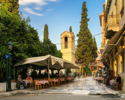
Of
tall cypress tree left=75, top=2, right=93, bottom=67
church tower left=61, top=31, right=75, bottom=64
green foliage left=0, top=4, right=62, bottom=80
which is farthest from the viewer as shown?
church tower left=61, top=31, right=75, bottom=64

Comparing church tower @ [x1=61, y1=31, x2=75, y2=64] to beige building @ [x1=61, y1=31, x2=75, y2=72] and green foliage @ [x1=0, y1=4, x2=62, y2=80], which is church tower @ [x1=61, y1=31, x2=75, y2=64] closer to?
beige building @ [x1=61, y1=31, x2=75, y2=72]

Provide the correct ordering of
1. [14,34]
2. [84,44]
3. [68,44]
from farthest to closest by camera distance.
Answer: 1. [68,44]
2. [84,44]
3. [14,34]

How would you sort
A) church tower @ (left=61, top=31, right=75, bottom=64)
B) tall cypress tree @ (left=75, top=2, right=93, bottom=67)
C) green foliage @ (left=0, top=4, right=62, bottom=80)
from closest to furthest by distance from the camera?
green foliage @ (left=0, top=4, right=62, bottom=80) → tall cypress tree @ (left=75, top=2, right=93, bottom=67) → church tower @ (left=61, top=31, right=75, bottom=64)

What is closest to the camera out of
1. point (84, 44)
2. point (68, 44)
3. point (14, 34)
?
point (14, 34)

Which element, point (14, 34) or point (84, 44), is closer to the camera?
point (14, 34)

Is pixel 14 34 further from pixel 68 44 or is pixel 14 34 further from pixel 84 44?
pixel 68 44

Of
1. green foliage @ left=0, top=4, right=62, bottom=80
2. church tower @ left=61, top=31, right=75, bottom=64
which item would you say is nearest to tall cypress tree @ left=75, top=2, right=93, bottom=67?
church tower @ left=61, top=31, right=75, bottom=64

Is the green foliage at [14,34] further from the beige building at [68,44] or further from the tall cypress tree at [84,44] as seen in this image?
the beige building at [68,44]

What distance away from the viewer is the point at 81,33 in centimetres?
4444

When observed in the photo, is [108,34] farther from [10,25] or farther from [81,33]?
[81,33]

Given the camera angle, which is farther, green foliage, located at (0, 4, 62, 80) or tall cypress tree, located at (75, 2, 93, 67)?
tall cypress tree, located at (75, 2, 93, 67)

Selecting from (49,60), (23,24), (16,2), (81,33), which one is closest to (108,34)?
(49,60)

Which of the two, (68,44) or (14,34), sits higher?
(68,44)

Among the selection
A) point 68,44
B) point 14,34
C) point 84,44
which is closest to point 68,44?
point 68,44
